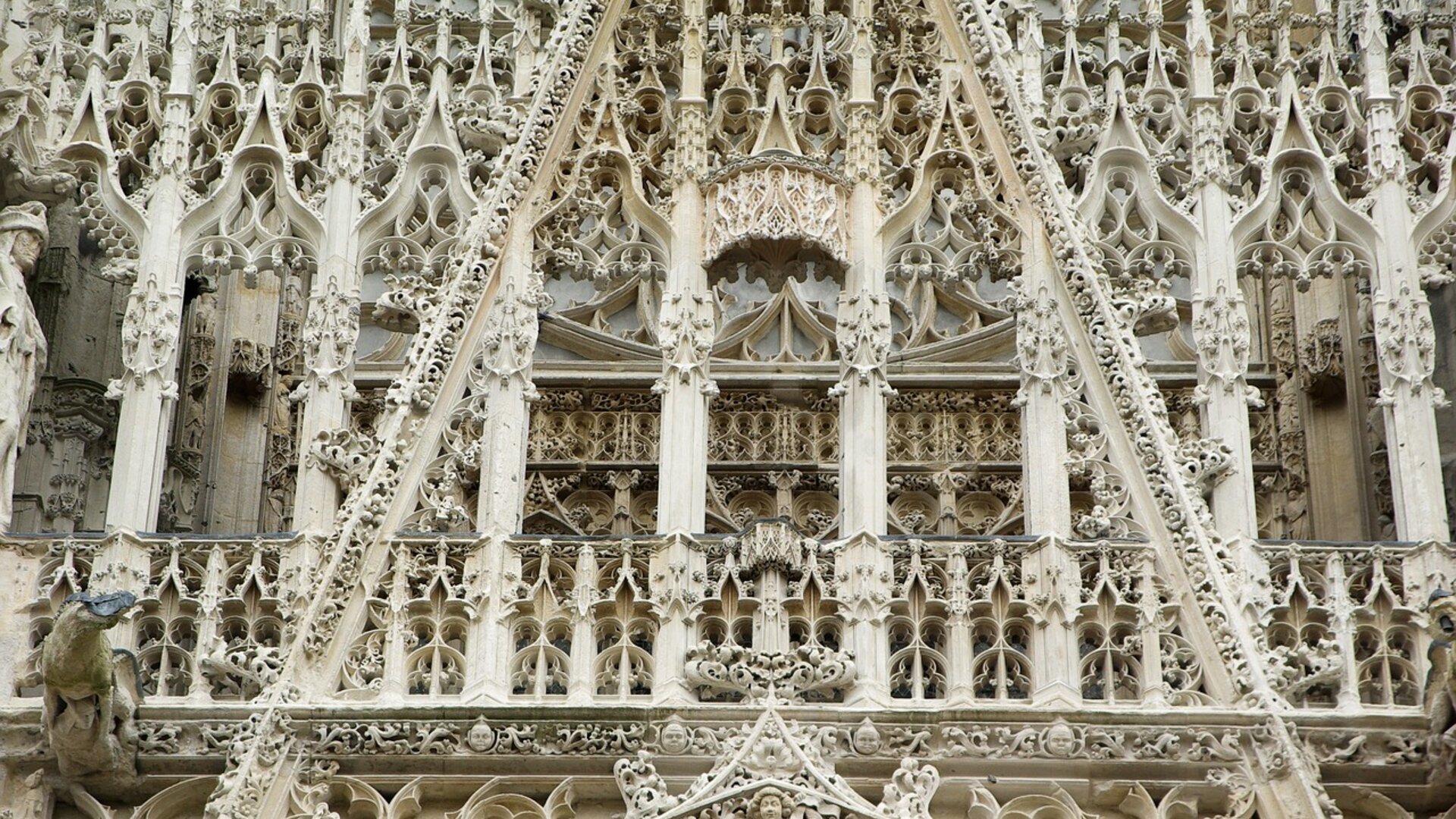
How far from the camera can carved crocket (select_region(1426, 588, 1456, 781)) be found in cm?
1352

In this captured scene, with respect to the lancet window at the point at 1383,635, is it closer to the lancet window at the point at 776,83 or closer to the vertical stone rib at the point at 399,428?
the lancet window at the point at 776,83

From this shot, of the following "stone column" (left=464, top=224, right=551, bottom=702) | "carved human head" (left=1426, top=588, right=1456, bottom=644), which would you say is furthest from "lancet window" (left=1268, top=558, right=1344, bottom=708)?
"stone column" (left=464, top=224, right=551, bottom=702)

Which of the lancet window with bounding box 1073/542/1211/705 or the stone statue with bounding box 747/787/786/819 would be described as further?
the lancet window with bounding box 1073/542/1211/705

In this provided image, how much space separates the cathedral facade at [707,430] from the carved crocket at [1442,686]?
0.10ft

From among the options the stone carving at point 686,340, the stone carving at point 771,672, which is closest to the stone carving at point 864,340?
the stone carving at point 686,340

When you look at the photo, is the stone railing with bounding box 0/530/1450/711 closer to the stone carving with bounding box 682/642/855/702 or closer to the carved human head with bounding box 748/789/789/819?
the stone carving with bounding box 682/642/855/702

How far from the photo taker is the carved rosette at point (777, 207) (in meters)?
15.6

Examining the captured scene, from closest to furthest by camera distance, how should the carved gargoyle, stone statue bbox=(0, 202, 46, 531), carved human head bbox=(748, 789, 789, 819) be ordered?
the carved gargoyle, carved human head bbox=(748, 789, 789, 819), stone statue bbox=(0, 202, 46, 531)

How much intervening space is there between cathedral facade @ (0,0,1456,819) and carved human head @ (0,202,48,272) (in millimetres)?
32

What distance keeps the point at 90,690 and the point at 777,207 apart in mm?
4420

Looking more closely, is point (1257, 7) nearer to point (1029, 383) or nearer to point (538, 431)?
point (1029, 383)

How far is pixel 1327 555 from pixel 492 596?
4.06 metres

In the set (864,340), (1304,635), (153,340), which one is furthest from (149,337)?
(1304,635)

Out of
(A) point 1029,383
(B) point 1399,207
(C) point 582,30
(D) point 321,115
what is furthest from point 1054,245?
(D) point 321,115
